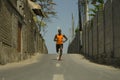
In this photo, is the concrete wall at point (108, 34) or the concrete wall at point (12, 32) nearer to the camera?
the concrete wall at point (108, 34)

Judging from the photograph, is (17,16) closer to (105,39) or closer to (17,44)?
(17,44)

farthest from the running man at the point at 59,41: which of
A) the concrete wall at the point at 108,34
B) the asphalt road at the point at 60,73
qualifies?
the asphalt road at the point at 60,73

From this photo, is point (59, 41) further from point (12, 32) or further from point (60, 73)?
point (60, 73)

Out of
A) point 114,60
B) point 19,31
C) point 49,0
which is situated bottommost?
point 114,60

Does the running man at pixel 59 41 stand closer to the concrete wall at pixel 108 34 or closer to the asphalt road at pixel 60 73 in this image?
the concrete wall at pixel 108 34

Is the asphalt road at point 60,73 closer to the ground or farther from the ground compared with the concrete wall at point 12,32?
closer to the ground

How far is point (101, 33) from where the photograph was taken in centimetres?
2427

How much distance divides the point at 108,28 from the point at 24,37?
9.07 metres

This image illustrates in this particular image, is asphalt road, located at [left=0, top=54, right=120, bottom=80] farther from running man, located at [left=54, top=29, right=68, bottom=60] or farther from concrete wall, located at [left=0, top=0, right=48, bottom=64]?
running man, located at [left=54, top=29, right=68, bottom=60]

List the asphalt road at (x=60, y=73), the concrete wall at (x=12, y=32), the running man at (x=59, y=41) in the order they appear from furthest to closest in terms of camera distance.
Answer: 1. the running man at (x=59, y=41)
2. the concrete wall at (x=12, y=32)
3. the asphalt road at (x=60, y=73)

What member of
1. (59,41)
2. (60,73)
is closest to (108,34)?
(59,41)

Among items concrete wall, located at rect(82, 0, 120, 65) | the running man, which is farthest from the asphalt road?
the running man

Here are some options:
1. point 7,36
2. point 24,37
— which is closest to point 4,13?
point 7,36

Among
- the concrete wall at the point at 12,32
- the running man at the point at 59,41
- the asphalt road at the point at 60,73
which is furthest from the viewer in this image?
the running man at the point at 59,41
